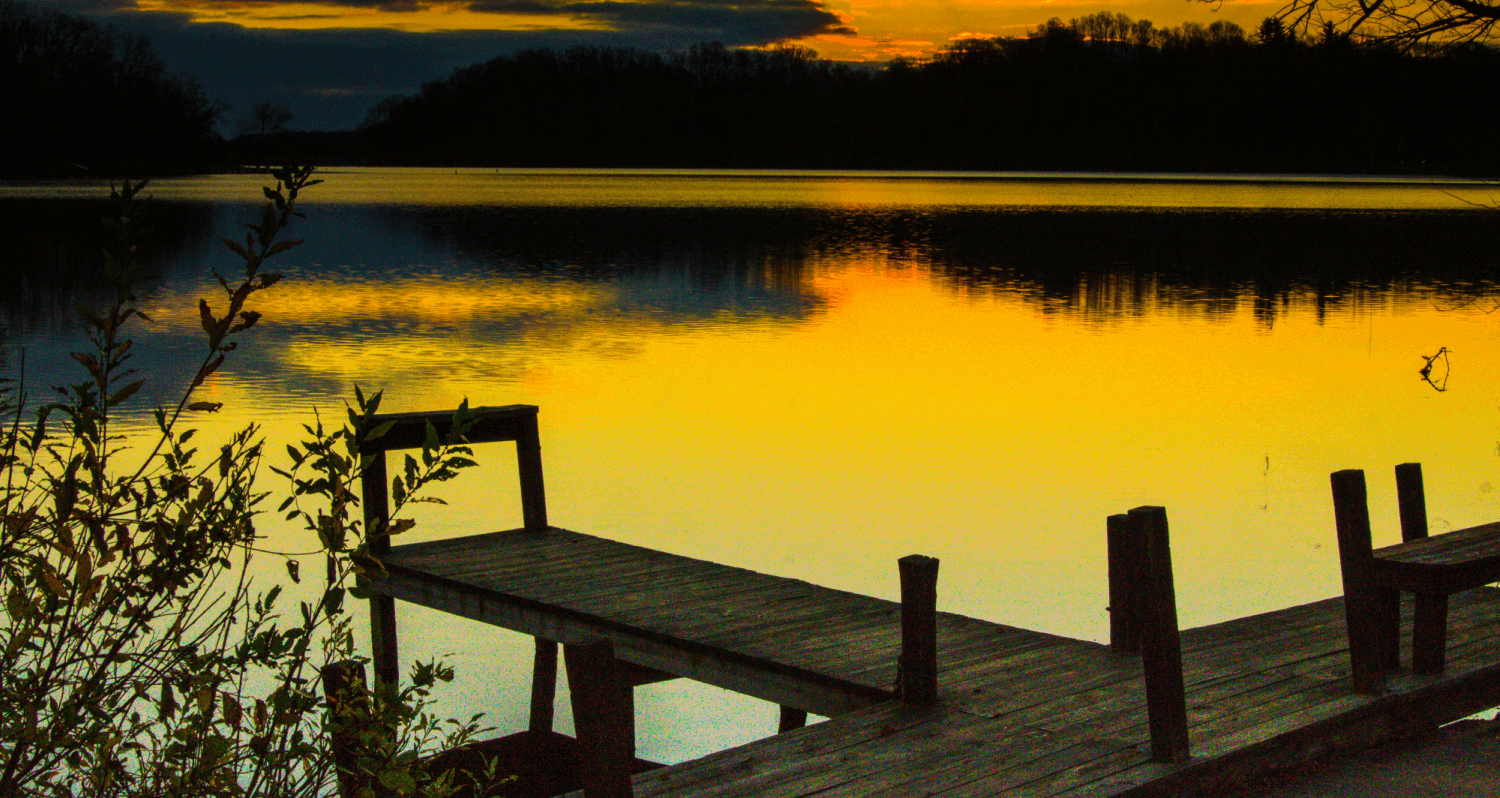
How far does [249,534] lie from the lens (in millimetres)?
3533

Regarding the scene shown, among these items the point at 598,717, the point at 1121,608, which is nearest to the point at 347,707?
the point at 598,717

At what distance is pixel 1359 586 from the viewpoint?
246 inches

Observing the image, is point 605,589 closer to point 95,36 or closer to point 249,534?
point 249,534

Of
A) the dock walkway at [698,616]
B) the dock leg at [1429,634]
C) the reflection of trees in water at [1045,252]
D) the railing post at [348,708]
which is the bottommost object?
the reflection of trees in water at [1045,252]

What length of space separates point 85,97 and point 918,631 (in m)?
137

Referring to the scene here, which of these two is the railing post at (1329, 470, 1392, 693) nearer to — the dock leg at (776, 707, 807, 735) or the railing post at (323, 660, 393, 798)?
the dock leg at (776, 707, 807, 735)

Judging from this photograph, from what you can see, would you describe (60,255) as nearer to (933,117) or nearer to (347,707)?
(347,707)

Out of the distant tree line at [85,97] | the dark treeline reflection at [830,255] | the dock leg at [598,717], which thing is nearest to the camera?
the dock leg at [598,717]


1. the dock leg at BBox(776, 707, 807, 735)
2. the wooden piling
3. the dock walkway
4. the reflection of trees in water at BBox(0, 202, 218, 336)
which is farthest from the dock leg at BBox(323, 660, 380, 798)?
the reflection of trees in water at BBox(0, 202, 218, 336)

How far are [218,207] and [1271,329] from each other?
67.4 m

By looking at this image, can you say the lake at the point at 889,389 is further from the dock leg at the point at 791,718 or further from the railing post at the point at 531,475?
the railing post at the point at 531,475

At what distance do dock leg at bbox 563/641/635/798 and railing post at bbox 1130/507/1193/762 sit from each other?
1.95 m

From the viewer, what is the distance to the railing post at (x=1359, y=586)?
6.22 meters

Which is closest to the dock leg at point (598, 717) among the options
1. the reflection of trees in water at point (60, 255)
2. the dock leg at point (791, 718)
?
the dock leg at point (791, 718)
